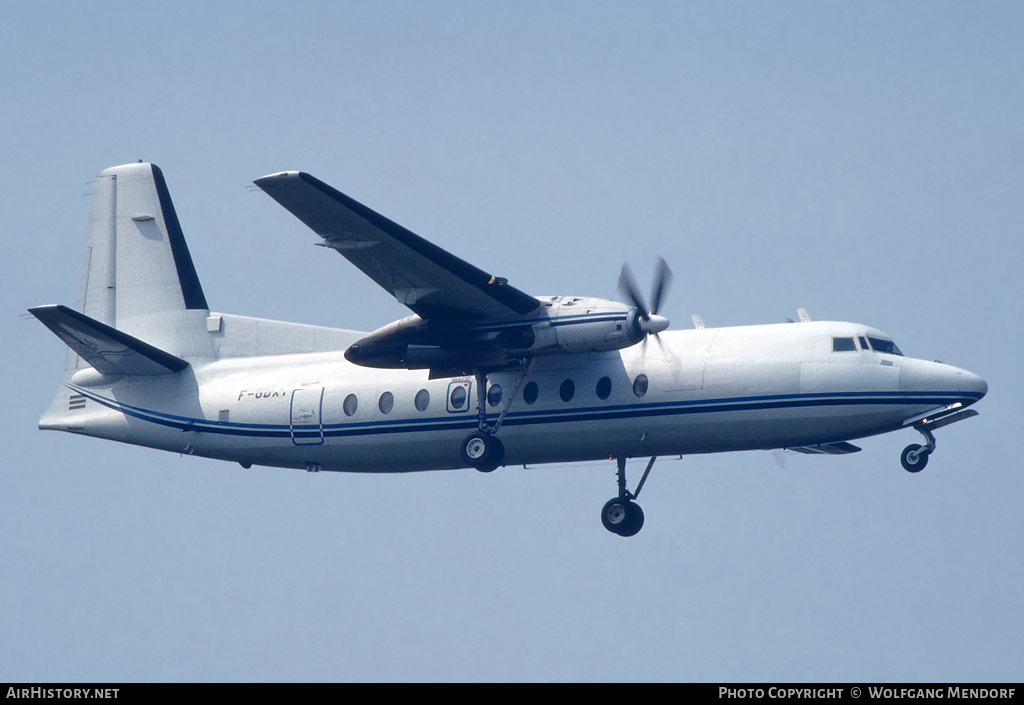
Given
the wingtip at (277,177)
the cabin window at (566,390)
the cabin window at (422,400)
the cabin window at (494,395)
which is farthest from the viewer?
the cabin window at (422,400)

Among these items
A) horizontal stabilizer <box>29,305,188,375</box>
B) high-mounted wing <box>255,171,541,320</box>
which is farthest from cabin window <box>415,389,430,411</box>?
horizontal stabilizer <box>29,305,188,375</box>

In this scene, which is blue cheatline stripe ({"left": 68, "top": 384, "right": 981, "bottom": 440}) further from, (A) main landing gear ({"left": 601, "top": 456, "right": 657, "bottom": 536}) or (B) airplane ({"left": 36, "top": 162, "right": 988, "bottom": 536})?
(A) main landing gear ({"left": 601, "top": 456, "right": 657, "bottom": 536})

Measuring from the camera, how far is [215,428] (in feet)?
83.7

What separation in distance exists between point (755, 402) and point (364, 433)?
22.7 feet

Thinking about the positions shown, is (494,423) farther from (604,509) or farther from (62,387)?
(62,387)

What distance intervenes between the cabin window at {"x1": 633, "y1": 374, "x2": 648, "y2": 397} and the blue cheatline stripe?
200mm

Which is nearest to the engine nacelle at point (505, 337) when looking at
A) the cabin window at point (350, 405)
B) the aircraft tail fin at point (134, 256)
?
the cabin window at point (350, 405)

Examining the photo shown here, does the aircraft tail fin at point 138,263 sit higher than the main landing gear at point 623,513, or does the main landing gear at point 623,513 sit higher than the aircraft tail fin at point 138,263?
the aircraft tail fin at point 138,263

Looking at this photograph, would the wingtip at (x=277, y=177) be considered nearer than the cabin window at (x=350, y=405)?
Yes

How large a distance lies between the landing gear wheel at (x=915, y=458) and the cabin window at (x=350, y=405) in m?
9.26

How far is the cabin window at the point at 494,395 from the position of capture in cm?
2319
